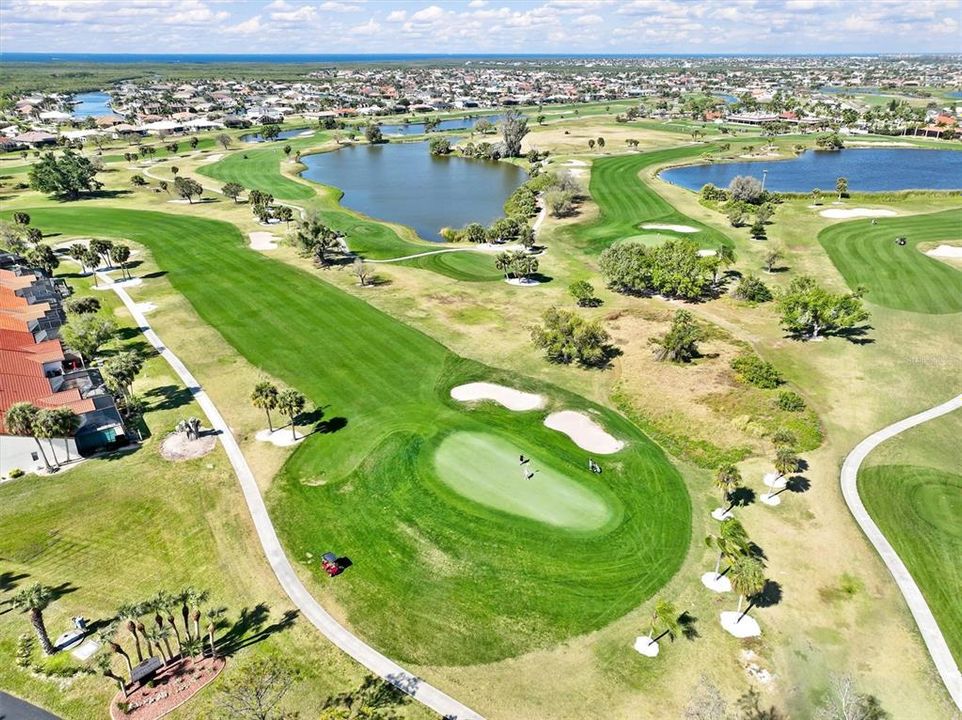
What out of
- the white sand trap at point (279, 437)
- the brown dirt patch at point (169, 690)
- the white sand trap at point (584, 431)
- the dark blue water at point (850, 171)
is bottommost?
the brown dirt patch at point (169, 690)

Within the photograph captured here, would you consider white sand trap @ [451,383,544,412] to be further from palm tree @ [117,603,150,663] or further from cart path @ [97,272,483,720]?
palm tree @ [117,603,150,663]

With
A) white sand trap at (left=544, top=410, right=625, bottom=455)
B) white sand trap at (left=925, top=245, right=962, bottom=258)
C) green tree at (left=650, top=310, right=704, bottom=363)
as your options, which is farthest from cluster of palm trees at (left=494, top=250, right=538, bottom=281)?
white sand trap at (left=925, top=245, right=962, bottom=258)

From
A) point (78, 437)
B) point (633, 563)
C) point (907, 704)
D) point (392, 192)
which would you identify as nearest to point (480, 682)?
point (633, 563)

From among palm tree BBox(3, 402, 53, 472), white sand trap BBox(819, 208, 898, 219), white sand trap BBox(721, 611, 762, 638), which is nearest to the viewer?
white sand trap BBox(721, 611, 762, 638)

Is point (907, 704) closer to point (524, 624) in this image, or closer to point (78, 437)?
point (524, 624)

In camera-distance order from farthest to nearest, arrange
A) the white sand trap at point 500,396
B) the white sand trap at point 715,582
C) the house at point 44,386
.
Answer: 1. the white sand trap at point 500,396
2. the house at point 44,386
3. the white sand trap at point 715,582

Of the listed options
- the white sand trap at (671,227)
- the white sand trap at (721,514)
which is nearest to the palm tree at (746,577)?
the white sand trap at (721,514)

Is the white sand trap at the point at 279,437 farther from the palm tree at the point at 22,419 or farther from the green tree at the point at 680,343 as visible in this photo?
the green tree at the point at 680,343
